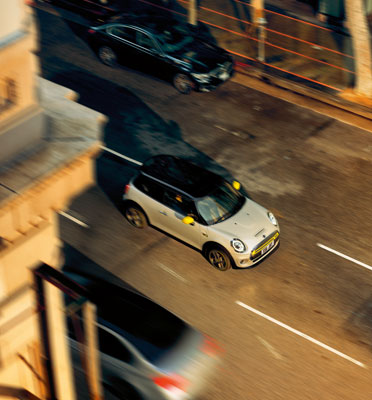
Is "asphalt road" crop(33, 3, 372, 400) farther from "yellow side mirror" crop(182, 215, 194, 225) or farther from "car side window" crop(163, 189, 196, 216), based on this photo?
"car side window" crop(163, 189, 196, 216)

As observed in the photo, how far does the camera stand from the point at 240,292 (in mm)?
15523

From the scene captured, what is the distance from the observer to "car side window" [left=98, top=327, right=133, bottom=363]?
12070 millimetres

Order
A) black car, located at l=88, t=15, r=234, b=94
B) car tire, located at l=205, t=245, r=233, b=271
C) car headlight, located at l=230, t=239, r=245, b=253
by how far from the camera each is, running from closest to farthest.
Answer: car headlight, located at l=230, t=239, r=245, b=253 < car tire, located at l=205, t=245, r=233, b=271 < black car, located at l=88, t=15, r=234, b=94

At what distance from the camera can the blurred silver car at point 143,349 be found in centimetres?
1205

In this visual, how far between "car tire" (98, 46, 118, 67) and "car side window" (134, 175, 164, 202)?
833 centimetres

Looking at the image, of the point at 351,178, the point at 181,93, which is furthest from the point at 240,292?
the point at 181,93

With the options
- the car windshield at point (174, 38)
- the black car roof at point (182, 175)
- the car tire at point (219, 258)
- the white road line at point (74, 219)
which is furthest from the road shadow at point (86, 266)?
the car windshield at point (174, 38)

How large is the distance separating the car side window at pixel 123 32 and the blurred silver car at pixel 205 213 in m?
7.44

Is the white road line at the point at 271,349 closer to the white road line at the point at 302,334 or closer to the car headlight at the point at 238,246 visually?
the white road line at the point at 302,334

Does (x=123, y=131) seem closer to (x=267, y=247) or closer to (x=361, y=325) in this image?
(x=267, y=247)

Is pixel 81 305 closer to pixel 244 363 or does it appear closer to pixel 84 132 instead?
pixel 84 132

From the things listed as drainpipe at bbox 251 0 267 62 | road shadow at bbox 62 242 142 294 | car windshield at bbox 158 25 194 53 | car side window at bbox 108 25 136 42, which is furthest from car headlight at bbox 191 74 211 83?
road shadow at bbox 62 242 142 294

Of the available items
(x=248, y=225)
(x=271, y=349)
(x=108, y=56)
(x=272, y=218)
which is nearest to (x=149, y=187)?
(x=248, y=225)

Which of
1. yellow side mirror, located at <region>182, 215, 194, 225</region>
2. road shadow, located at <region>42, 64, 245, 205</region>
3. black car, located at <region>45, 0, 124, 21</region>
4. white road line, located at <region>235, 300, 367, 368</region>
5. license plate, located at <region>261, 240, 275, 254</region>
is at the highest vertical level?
yellow side mirror, located at <region>182, 215, 194, 225</region>
